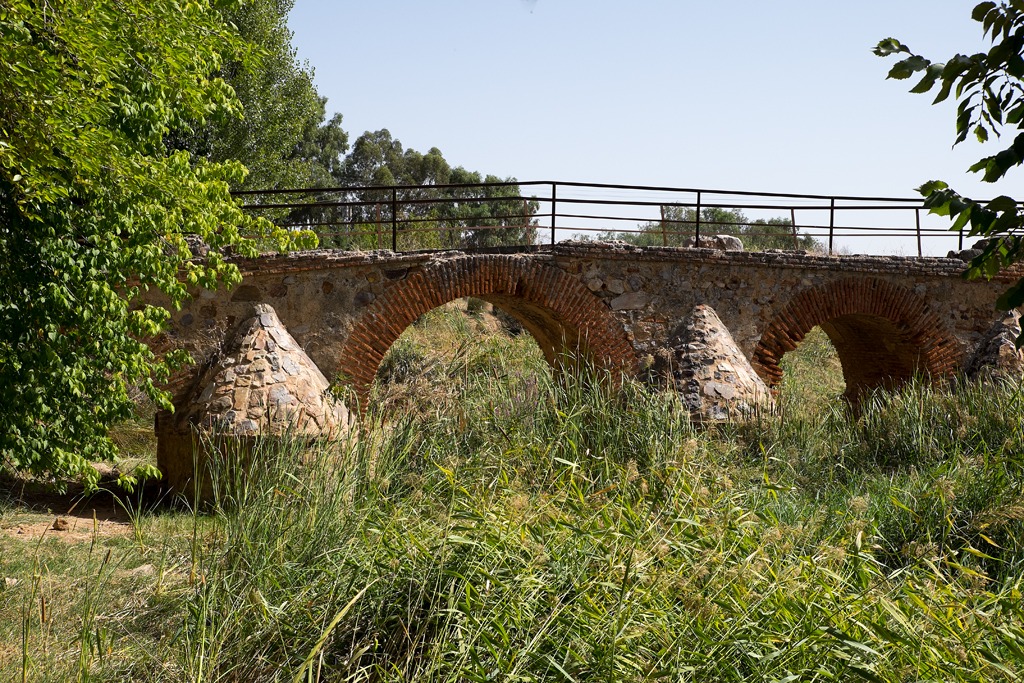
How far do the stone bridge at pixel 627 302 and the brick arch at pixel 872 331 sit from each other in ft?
0.07

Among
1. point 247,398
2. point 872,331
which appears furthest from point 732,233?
point 247,398

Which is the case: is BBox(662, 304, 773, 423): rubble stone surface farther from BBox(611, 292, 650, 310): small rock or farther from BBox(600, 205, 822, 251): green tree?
BBox(600, 205, 822, 251): green tree

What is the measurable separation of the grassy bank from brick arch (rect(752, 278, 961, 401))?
19.1 ft

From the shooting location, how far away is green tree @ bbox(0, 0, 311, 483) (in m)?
7.04

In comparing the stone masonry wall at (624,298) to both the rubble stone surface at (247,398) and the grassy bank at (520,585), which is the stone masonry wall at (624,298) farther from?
the grassy bank at (520,585)

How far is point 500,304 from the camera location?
13.6 meters

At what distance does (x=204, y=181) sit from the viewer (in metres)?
9.30

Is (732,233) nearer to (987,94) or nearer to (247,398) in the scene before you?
(247,398)

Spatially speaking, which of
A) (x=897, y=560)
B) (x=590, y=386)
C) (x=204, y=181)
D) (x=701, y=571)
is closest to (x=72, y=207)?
(x=204, y=181)

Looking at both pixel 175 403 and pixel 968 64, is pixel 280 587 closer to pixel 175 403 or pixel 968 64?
pixel 968 64

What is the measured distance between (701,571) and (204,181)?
666 centimetres

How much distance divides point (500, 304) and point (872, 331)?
6.21 meters

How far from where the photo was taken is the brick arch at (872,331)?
44.2 feet

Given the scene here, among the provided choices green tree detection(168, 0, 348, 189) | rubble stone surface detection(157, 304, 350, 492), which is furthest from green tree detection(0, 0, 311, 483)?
green tree detection(168, 0, 348, 189)
